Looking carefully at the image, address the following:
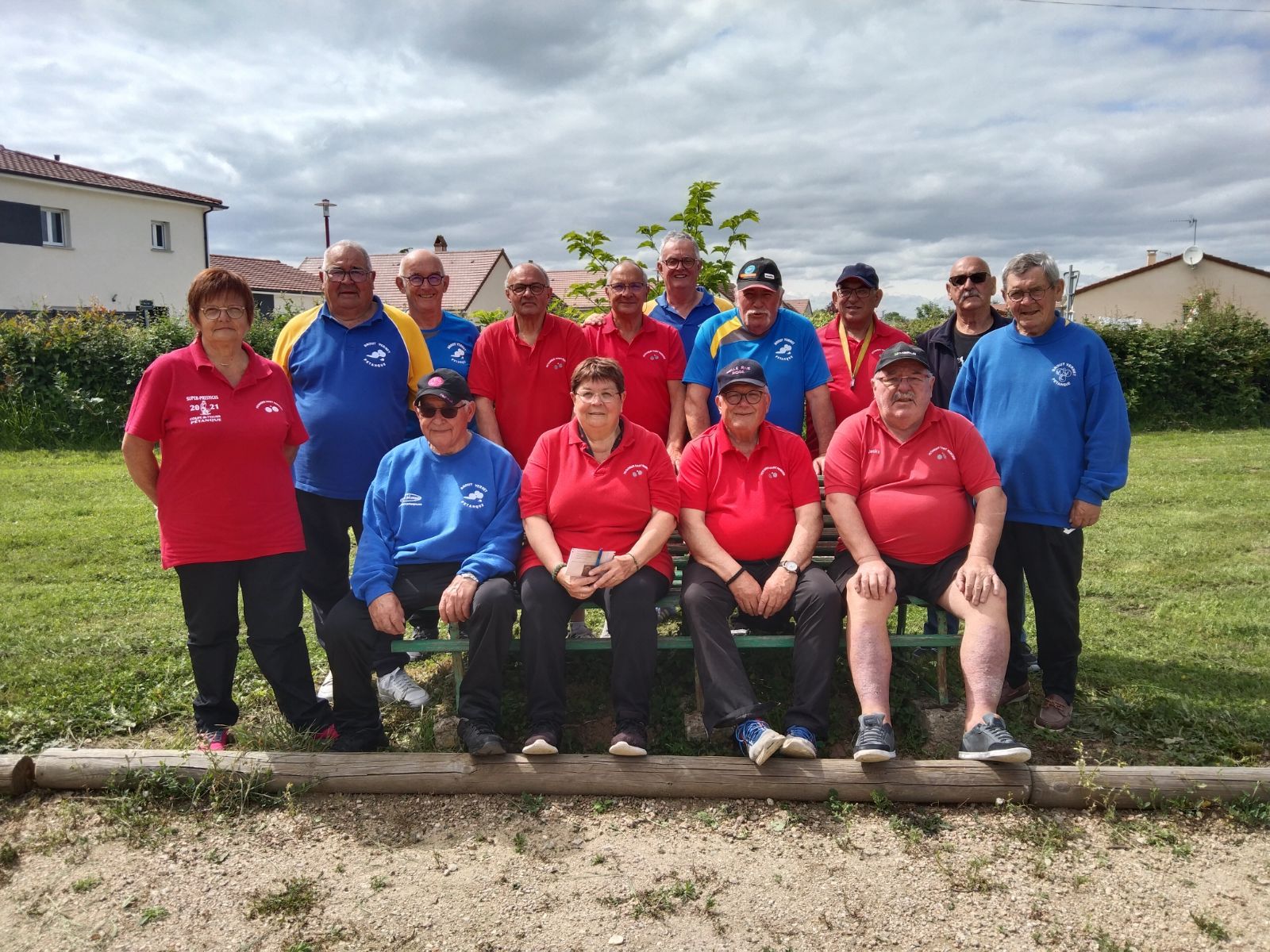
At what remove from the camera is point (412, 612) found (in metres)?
4.25

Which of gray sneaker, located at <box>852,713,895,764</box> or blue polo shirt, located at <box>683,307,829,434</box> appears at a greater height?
blue polo shirt, located at <box>683,307,829,434</box>

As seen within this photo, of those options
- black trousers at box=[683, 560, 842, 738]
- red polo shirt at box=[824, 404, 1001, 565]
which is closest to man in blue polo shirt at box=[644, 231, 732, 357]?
red polo shirt at box=[824, 404, 1001, 565]

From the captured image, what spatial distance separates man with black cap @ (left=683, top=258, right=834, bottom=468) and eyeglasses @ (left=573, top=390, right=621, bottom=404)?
2.91ft

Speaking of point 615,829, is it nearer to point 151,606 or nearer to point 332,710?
point 332,710

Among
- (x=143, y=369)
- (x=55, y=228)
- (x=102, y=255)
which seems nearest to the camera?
(x=143, y=369)

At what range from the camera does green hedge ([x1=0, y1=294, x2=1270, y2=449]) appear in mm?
13969

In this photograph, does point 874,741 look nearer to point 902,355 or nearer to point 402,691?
point 902,355

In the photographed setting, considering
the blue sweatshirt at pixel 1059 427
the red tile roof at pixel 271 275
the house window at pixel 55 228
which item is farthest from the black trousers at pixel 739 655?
the red tile roof at pixel 271 275

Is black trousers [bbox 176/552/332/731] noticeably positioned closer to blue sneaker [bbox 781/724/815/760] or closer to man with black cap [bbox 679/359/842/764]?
man with black cap [bbox 679/359/842/764]

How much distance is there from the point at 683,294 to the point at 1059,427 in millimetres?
2364

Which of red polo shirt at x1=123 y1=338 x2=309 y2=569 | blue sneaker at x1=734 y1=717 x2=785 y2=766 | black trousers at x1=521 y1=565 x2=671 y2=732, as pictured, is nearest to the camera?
blue sneaker at x1=734 y1=717 x2=785 y2=766

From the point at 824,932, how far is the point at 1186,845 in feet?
4.94

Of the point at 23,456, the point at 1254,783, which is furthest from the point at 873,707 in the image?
the point at 23,456

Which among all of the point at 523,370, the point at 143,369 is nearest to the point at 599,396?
the point at 523,370
